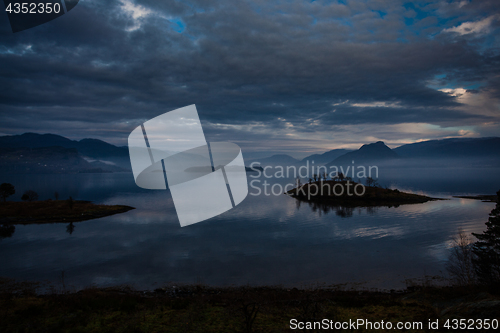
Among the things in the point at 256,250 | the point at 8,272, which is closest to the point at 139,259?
the point at 8,272

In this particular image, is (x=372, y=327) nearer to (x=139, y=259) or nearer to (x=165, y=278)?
(x=165, y=278)

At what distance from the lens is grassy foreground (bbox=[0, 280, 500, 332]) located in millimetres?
10750

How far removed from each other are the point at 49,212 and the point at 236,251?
45.7m

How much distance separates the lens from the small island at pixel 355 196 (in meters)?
68.2

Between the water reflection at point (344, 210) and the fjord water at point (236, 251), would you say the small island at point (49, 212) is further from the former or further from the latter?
the water reflection at point (344, 210)

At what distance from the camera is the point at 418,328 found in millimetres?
10492

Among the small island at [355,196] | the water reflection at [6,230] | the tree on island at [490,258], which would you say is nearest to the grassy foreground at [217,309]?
the tree on island at [490,258]

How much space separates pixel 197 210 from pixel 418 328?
156 feet

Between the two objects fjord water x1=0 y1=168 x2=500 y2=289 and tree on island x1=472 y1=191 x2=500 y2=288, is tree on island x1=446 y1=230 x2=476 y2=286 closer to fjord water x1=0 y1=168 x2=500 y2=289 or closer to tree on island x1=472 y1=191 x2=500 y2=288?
tree on island x1=472 y1=191 x2=500 y2=288

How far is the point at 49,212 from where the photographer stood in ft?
163

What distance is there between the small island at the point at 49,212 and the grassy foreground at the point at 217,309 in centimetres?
3516

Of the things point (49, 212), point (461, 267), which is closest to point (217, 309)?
point (461, 267)

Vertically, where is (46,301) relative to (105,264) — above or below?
above

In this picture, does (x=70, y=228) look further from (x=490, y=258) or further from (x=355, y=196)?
(x=355, y=196)
